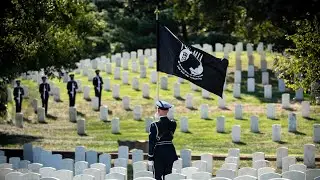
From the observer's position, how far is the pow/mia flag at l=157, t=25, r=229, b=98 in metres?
16.0

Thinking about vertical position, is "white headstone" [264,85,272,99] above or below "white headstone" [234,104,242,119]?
above

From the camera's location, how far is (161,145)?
46.5ft

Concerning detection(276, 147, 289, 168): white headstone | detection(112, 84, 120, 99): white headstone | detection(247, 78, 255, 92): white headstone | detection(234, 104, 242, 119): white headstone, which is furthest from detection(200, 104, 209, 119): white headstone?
detection(276, 147, 289, 168): white headstone

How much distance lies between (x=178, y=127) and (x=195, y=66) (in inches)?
333

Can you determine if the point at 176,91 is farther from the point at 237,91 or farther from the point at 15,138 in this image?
the point at 15,138

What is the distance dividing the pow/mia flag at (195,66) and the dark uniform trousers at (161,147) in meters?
2.04

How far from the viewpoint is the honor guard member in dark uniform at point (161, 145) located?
46.2 feet

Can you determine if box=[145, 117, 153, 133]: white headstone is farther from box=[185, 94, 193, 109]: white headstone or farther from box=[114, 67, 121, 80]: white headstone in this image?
box=[114, 67, 121, 80]: white headstone

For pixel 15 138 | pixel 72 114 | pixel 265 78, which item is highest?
pixel 265 78

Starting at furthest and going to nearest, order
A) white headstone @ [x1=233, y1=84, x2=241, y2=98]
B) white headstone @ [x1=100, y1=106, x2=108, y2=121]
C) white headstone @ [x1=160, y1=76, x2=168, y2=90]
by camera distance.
Answer: white headstone @ [x1=160, y1=76, x2=168, y2=90] → white headstone @ [x1=233, y1=84, x2=241, y2=98] → white headstone @ [x1=100, y1=106, x2=108, y2=121]

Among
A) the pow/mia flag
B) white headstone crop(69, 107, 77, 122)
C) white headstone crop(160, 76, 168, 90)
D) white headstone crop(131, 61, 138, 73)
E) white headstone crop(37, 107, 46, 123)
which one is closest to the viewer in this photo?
the pow/mia flag

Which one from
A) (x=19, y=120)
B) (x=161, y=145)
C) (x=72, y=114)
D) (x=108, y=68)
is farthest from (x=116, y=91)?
(x=161, y=145)

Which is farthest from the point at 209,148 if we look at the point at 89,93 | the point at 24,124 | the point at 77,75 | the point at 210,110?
the point at 77,75

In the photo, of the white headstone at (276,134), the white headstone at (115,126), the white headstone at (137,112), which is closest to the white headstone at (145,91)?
the white headstone at (137,112)
